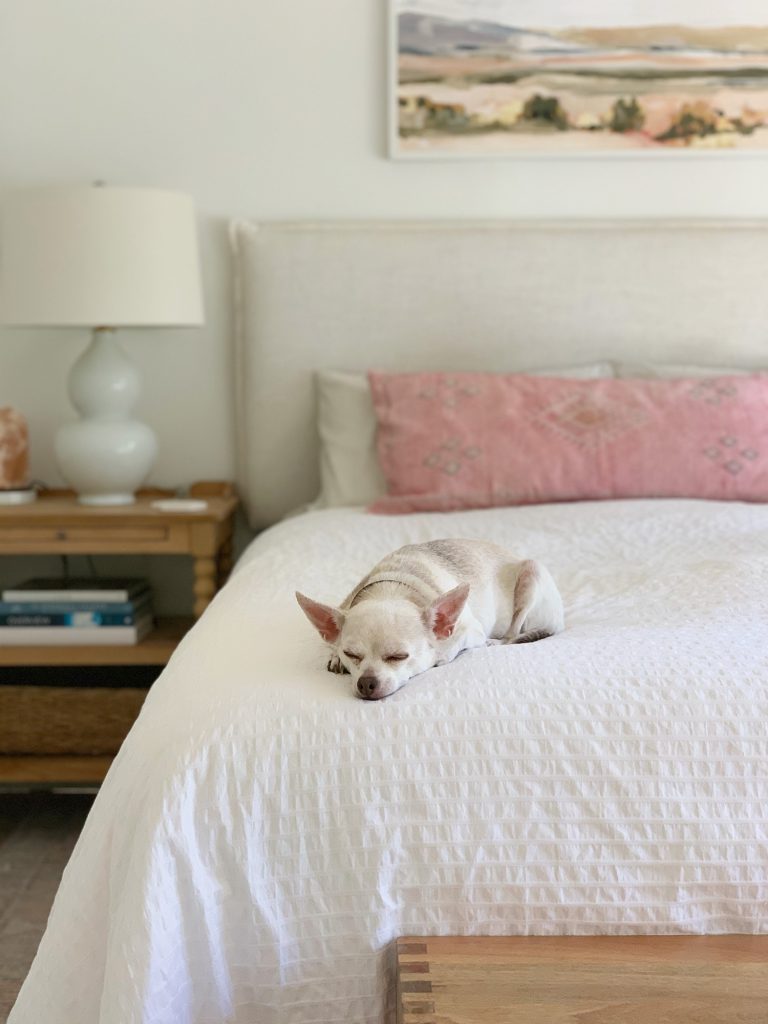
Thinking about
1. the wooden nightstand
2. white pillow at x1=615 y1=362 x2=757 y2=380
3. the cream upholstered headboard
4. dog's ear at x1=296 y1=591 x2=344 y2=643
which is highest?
the cream upholstered headboard

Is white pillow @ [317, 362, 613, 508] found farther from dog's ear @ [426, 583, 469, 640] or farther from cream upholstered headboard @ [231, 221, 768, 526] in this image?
dog's ear @ [426, 583, 469, 640]

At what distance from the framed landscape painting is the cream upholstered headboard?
0.24m

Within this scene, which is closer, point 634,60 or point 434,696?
point 434,696

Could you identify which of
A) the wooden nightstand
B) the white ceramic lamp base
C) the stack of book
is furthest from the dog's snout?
the white ceramic lamp base

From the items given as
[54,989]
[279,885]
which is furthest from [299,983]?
[54,989]

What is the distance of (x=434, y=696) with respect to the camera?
1.19 metres

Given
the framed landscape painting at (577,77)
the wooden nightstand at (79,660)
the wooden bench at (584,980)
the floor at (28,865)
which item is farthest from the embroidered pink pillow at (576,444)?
the wooden bench at (584,980)

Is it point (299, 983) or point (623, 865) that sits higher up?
point (623, 865)

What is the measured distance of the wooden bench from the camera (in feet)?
3.22

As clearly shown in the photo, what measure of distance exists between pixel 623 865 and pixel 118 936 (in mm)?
511

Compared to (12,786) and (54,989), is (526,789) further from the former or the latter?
(12,786)

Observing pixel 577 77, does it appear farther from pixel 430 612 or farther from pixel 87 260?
pixel 430 612

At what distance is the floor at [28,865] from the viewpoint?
1894mm

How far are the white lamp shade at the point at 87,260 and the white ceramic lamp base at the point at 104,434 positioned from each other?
219mm
